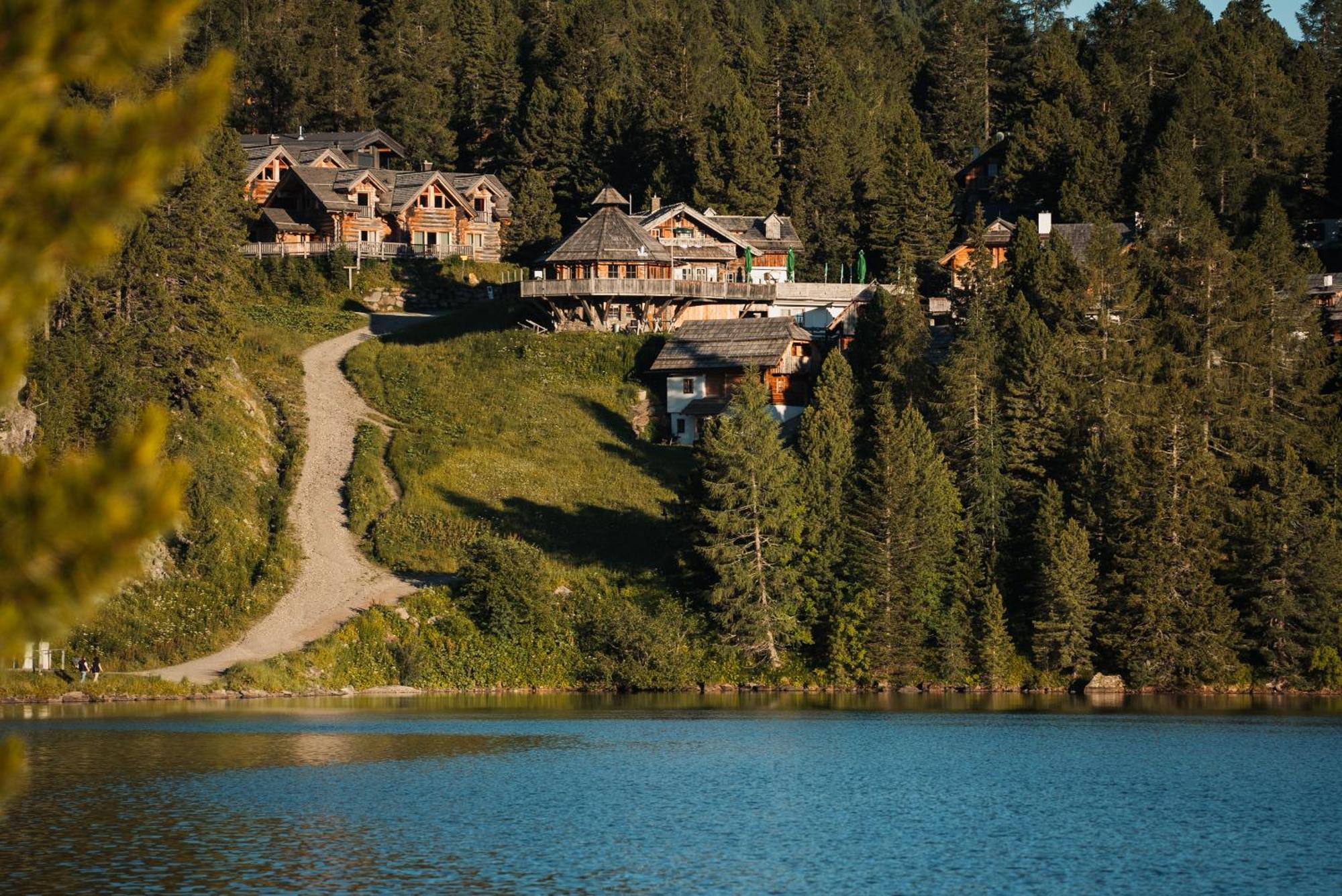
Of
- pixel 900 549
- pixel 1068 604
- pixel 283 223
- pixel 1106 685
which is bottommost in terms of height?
pixel 1106 685

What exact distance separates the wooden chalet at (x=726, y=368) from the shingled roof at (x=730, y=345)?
0.04 metres

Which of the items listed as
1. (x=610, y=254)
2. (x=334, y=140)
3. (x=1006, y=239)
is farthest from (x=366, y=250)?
(x=1006, y=239)

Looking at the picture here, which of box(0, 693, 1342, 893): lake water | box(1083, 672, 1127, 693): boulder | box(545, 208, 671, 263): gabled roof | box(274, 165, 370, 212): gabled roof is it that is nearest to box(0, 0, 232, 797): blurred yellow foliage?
box(0, 693, 1342, 893): lake water

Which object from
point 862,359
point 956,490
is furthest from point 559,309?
point 956,490

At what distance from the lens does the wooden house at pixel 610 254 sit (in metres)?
104

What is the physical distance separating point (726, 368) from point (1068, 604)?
1223 inches

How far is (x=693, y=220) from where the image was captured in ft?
373

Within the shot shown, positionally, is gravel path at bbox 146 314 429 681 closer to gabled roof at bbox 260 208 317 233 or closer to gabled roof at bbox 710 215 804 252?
gabled roof at bbox 260 208 317 233

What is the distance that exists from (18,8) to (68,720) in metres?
51.9

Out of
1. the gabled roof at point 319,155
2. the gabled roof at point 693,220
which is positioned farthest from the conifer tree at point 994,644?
the gabled roof at point 319,155

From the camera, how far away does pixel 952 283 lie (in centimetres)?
10131

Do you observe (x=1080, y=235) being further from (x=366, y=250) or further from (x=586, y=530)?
(x=366, y=250)

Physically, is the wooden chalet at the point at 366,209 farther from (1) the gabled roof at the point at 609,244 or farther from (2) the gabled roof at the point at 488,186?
(1) the gabled roof at the point at 609,244

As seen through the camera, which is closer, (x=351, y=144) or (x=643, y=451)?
(x=643, y=451)
